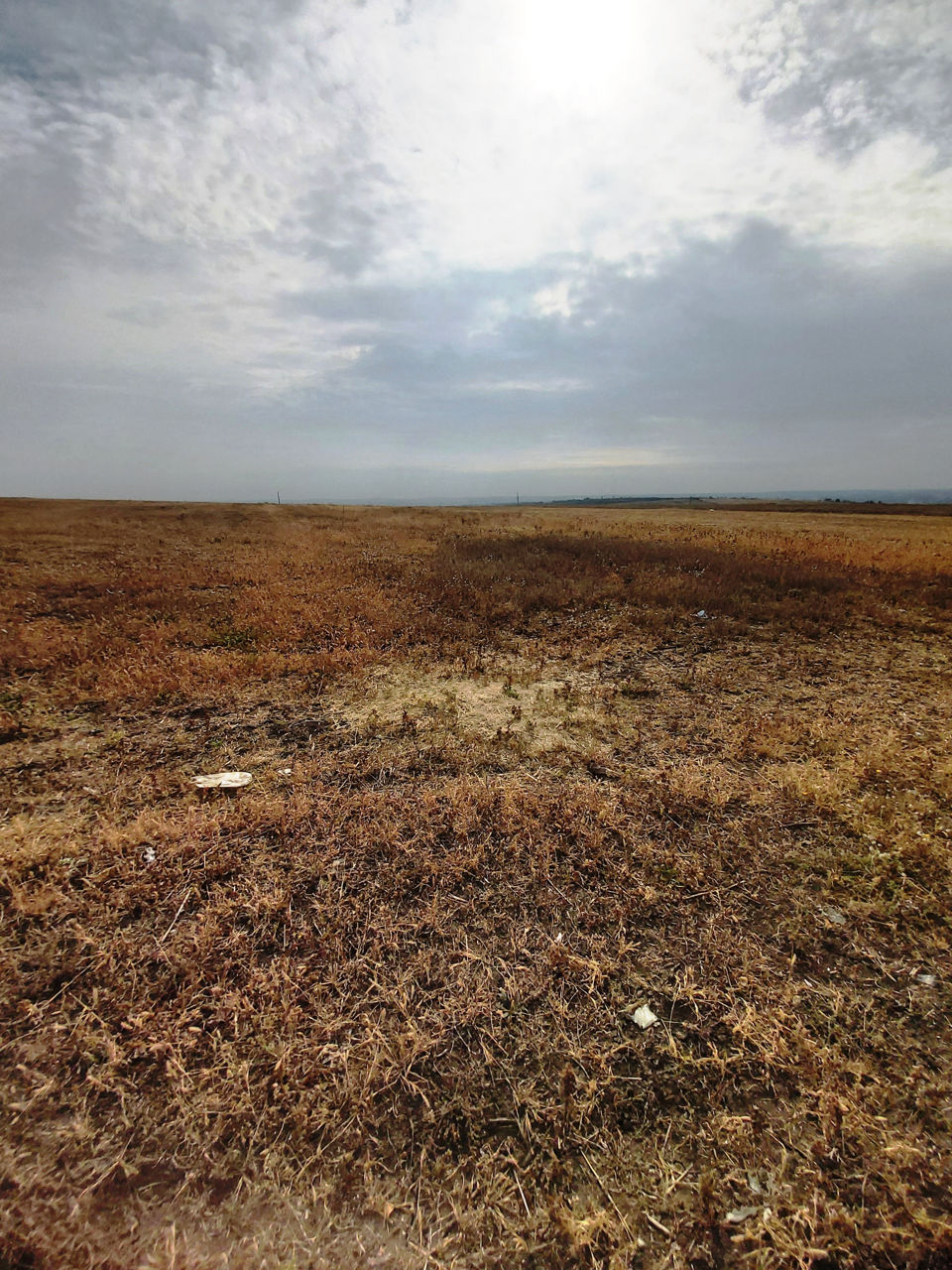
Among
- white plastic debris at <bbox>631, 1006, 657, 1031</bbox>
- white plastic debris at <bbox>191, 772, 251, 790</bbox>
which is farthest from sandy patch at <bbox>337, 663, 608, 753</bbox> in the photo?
white plastic debris at <bbox>631, 1006, 657, 1031</bbox>

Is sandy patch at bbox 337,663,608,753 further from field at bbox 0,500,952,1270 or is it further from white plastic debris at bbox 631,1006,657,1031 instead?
white plastic debris at bbox 631,1006,657,1031

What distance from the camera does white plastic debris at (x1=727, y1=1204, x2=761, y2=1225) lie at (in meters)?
2.32

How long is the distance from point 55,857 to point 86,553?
1987 centimetres

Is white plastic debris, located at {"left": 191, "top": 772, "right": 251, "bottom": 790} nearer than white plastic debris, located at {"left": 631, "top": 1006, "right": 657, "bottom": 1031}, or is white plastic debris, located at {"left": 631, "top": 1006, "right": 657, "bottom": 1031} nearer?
white plastic debris, located at {"left": 631, "top": 1006, "right": 657, "bottom": 1031}

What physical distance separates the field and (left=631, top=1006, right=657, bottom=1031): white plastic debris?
0.08 ft

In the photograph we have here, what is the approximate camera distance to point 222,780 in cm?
569

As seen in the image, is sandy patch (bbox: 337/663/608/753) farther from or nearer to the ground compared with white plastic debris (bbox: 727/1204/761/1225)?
farther from the ground

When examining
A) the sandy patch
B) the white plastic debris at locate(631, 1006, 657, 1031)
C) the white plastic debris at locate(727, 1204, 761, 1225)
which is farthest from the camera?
the sandy patch

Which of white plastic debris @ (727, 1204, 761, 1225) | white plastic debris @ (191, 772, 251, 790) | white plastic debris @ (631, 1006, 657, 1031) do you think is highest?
white plastic debris @ (191, 772, 251, 790)

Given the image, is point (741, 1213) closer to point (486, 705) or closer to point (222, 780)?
point (222, 780)

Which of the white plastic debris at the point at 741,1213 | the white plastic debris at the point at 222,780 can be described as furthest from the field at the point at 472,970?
the white plastic debris at the point at 222,780

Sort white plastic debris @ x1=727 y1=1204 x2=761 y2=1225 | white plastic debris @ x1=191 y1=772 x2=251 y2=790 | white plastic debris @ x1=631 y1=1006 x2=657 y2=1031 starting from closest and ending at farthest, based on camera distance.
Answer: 1. white plastic debris @ x1=727 y1=1204 x2=761 y2=1225
2. white plastic debris @ x1=631 y1=1006 x2=657 y2=1031
3. white plastic debris @ x1=191 y1=772 x2=251 y2=790

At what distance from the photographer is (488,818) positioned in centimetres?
507

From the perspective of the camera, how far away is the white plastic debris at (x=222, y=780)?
558 cm
